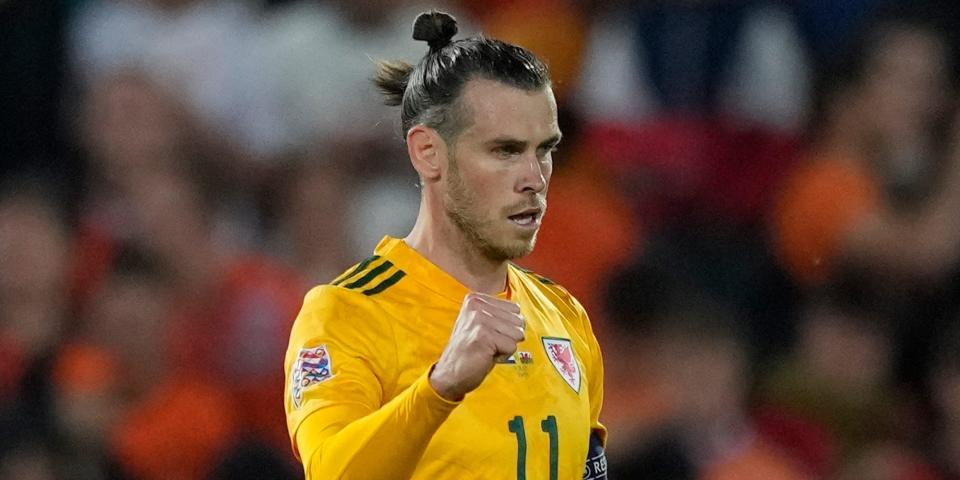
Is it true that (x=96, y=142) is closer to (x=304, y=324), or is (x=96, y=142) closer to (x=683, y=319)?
(x=683, y=319)

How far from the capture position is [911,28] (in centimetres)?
493

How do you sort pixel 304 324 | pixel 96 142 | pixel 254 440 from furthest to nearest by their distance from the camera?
1. pixel 96 142
2. pixel 254 440
3. pixel 304 324

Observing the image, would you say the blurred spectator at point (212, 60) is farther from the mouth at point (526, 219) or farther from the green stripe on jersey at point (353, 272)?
the mouth at point (526, 219)

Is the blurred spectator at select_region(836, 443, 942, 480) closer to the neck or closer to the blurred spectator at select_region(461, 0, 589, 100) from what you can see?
the blurred spectator at select_region(461, 0, 589, 100)

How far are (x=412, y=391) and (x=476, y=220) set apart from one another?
22.2 inches

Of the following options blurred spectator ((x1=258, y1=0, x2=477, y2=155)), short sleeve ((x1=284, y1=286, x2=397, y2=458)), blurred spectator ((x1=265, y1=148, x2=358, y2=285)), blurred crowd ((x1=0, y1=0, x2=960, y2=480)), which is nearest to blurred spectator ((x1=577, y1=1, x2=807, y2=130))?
blurred crowd ((x1=0, y1=0, x2=960, y2=480))

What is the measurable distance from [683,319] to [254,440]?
5.04ft

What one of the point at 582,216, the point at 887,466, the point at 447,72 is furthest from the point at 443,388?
the point at 887,466

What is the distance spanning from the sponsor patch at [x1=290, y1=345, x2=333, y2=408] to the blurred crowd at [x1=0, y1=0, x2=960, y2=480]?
2.08 metres

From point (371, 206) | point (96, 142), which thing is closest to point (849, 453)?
point (371, 206)

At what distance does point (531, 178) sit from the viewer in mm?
2664

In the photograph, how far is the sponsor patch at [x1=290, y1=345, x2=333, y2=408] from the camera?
8.25 feet

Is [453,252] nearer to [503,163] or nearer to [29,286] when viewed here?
[503,163]

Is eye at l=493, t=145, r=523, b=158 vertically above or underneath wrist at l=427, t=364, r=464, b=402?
above
